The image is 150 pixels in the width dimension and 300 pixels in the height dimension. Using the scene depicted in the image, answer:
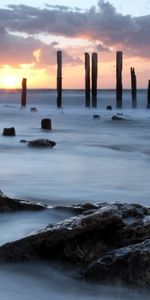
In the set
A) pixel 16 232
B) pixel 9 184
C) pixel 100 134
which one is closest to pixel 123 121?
pixel 100 134

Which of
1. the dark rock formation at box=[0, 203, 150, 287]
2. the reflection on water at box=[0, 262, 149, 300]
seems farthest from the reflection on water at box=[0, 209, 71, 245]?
the reflection on water at box=[0, 262, 149, 300]

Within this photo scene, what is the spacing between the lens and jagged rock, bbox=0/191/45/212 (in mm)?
3758

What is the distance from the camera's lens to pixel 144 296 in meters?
2.50

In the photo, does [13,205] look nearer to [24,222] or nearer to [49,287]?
[24,222]

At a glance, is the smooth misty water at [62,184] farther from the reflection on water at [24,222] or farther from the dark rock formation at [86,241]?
the dark rock formation at [86,241]

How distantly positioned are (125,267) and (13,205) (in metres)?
1.38

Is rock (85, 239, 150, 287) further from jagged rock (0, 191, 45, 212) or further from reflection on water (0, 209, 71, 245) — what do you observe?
jagged rock (0, 191, 45, 212)

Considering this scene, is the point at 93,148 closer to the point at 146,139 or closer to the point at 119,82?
the point at 146,139

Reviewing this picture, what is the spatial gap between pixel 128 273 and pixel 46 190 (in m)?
2.44

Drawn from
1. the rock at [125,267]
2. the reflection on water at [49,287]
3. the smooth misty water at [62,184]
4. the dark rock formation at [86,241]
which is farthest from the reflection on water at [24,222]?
the rock at [125,267]

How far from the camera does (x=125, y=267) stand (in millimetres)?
2605

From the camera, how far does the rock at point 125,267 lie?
257 centimetres

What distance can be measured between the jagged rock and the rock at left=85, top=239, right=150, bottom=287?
118 centimetres

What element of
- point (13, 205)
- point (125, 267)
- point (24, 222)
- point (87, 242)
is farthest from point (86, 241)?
point (13, 205)
